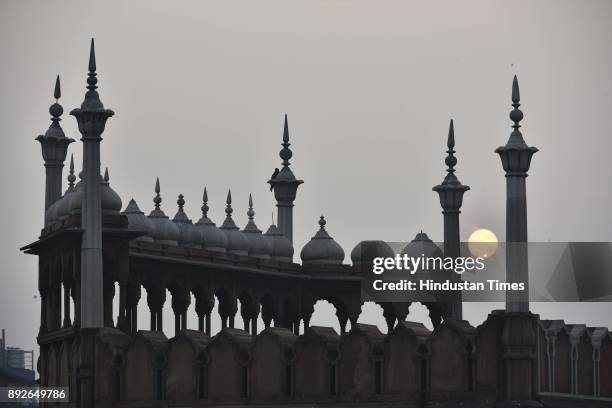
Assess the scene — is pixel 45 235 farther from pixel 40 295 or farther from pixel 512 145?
pixel 512 145

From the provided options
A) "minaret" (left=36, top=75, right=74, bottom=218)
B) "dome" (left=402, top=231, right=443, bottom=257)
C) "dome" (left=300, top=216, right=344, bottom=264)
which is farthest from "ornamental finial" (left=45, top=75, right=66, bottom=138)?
"dome" (left=402, top=231, right=443, bottom=257)

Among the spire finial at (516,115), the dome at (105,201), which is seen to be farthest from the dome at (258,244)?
the spire finial at (516,115)

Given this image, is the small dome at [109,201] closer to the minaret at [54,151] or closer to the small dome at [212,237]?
the minaret at [54,151]

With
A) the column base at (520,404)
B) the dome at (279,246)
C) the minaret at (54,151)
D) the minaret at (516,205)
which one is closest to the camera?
the column base at (520,404)

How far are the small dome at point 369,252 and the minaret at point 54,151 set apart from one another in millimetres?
15371

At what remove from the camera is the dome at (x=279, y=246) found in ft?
337

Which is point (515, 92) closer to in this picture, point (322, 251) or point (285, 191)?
point (322, 251)

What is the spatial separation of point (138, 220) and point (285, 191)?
14813 millimetres

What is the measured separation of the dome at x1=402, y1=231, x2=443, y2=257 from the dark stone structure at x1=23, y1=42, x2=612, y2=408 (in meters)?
3.35

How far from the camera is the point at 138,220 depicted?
3664 inches

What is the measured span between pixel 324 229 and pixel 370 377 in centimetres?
2682

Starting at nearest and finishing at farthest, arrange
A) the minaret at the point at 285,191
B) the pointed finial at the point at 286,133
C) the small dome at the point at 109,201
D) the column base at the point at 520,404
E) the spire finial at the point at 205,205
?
the column base at the point at 520,404 < the small dome at the point at 109,201 < the spire finial at the point at 205,205 < the minaret at the point at 285,191 < the pointed finial at the point at 286,133

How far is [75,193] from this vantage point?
87.2 m

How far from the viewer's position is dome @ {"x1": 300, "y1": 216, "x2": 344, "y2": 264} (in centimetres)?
10188
